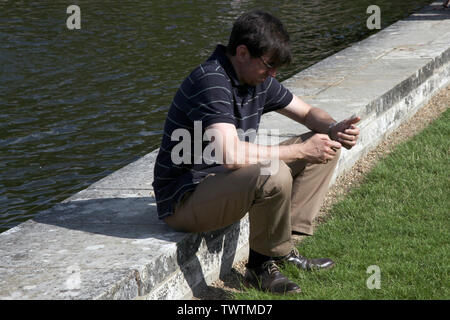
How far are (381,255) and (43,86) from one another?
250 inches

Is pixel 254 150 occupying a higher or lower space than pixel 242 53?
lower

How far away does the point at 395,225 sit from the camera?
4.57m

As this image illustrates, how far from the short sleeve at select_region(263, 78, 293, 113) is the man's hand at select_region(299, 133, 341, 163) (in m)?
0.49

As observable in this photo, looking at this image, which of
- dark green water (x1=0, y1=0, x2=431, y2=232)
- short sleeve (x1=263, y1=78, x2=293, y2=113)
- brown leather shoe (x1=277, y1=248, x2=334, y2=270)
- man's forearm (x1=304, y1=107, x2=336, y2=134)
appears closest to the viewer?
brown leather shoe (x1=277, y1=248, x2=334, y2=270)

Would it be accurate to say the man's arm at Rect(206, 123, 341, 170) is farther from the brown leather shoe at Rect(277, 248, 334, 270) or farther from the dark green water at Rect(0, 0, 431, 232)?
the dark green water at Rect(0, 0, 431, 232)

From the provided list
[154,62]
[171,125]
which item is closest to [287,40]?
[171,125]

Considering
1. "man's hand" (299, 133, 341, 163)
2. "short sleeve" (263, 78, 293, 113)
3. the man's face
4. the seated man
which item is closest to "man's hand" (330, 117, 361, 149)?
the seated man

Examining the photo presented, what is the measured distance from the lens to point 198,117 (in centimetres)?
366

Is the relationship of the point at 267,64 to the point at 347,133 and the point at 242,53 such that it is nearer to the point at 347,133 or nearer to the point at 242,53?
the point at 242,53

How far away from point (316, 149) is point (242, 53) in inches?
25.3

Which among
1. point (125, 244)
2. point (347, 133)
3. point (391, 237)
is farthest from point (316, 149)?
point (125, 244)

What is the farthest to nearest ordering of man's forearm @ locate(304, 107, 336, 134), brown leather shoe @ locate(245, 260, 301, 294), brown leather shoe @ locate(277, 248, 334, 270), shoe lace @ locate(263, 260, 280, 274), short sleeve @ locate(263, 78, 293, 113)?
man's forearm @ locate(304, 107, 336, 134) → short sleeve @ locate(263, 78, 293, 113) → brown leather shoe @ locate(277, 248, 334, 270) → shoe lace @ locate(263, 260, 280, 274) → brown leather shoe @ locate(245, 260, 301, 294)

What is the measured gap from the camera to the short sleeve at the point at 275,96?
4299 mm

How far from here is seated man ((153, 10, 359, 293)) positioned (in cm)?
365
